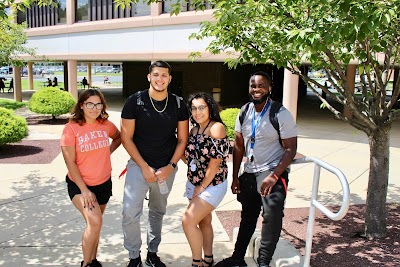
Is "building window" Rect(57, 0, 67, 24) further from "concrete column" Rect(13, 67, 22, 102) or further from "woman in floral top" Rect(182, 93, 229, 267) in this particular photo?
"woman in floral top" Rect(182, 93, 229, 267)

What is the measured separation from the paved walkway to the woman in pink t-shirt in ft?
2.18

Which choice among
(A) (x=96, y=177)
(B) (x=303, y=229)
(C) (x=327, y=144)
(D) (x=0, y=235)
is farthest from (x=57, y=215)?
(C) (x=327, y=144)

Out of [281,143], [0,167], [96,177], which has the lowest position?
[0,167]

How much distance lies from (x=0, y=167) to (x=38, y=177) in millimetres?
1197

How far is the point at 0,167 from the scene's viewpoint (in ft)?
25.4

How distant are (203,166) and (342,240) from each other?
1.85 m

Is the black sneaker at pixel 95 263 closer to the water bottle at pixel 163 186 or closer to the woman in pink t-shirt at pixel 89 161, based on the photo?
the woman in pink t-shirt at pixel 89 161

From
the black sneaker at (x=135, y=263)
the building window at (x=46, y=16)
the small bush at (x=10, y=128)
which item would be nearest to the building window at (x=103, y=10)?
the building window at (x=46, y=16)

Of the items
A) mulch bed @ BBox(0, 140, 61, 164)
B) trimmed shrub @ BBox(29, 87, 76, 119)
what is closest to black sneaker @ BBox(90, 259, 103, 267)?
mulch bed @ BBox(0, 140, 61, 164)

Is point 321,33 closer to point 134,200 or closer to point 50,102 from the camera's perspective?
point 134,200

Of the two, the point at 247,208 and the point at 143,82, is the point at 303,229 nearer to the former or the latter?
the point at 247,208

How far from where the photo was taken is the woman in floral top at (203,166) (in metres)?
3.28

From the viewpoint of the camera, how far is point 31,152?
929cm

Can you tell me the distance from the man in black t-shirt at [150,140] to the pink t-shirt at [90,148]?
205 millimetres
